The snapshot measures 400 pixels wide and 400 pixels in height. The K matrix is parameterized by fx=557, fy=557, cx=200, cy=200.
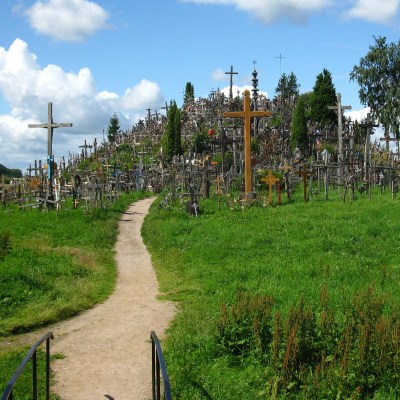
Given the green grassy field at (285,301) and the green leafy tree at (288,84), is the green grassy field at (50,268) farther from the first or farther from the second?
the green leafy tree at (288,84)

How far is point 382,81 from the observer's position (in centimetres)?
4653

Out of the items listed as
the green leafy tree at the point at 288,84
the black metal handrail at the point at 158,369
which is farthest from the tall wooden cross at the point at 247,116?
the green leafy tree at the point at 288,84

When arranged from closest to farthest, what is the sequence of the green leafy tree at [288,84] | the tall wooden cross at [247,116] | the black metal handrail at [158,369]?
the black metal handrail at [158,369] < the tall wooden cross at [247,116] < the green leafy tree at [288,84]

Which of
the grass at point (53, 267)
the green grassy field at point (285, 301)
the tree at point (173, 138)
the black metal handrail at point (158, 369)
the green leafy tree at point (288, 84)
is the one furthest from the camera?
the green leafy tree at point (288, 84)

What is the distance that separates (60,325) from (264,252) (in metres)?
6.77

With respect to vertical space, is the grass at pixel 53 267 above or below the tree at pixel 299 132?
below

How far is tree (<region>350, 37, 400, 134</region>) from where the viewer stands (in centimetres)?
4494

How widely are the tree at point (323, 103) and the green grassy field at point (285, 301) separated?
30.9 metres

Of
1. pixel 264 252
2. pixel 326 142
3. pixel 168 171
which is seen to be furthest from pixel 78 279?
pixel 326 142

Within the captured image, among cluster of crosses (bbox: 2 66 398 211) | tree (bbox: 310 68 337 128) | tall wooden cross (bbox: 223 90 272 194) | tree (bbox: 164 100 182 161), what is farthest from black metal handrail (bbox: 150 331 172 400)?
tree (bbox: 310 68 337 128)

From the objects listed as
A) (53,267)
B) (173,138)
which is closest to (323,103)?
(173,138)

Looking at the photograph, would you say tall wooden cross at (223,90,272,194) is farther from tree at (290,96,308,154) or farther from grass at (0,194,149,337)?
tree at (290,96,308,154)

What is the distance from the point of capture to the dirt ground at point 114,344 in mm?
7554

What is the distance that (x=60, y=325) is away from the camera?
10.7 meters
